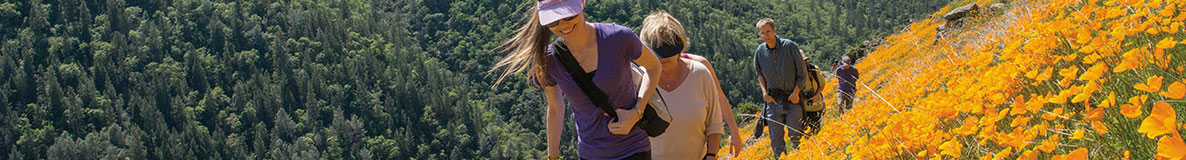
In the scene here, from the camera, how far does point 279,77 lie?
133625 mm

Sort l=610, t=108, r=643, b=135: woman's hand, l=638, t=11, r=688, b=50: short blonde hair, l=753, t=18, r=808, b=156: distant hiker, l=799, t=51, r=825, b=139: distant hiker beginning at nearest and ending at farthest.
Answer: l=610, t=108, r=643, b=135: woman's hand
l=638, t=11, r=688, b=50: short blonde hair
l=753, t=18, r=808, b=156: distant hiker
l=799, t=51, r=825, b=139: distant hiker

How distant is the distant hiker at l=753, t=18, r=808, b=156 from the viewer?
5246 mm

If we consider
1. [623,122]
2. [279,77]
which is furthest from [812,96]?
[279,77]

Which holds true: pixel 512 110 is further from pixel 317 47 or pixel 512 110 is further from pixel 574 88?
pixel 574 88

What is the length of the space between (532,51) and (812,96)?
3.15 m

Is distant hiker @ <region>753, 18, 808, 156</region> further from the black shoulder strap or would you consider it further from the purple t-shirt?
the black shoulder strap

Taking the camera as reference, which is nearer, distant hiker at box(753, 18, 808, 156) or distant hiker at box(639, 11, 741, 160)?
distant hiker at box(639, 11, 741, 160)

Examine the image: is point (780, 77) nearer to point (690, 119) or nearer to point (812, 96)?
point (812, 96)

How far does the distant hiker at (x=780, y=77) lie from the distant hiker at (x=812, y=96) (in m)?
0.06

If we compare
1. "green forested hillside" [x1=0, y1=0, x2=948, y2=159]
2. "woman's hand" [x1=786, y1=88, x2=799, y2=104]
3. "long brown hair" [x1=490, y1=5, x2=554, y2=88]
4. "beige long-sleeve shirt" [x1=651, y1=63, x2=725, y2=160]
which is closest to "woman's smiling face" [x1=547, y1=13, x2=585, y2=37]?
"long brown hair" [x1=490, y1=5, x2=554, y2=88]

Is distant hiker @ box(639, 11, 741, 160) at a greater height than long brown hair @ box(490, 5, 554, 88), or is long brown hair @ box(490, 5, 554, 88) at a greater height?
long brown hair @ box(490, 5, 554, 88)

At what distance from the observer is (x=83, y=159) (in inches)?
4227

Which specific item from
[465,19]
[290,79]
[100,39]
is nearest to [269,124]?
[290,79]

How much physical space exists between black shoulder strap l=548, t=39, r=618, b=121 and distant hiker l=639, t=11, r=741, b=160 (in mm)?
650
